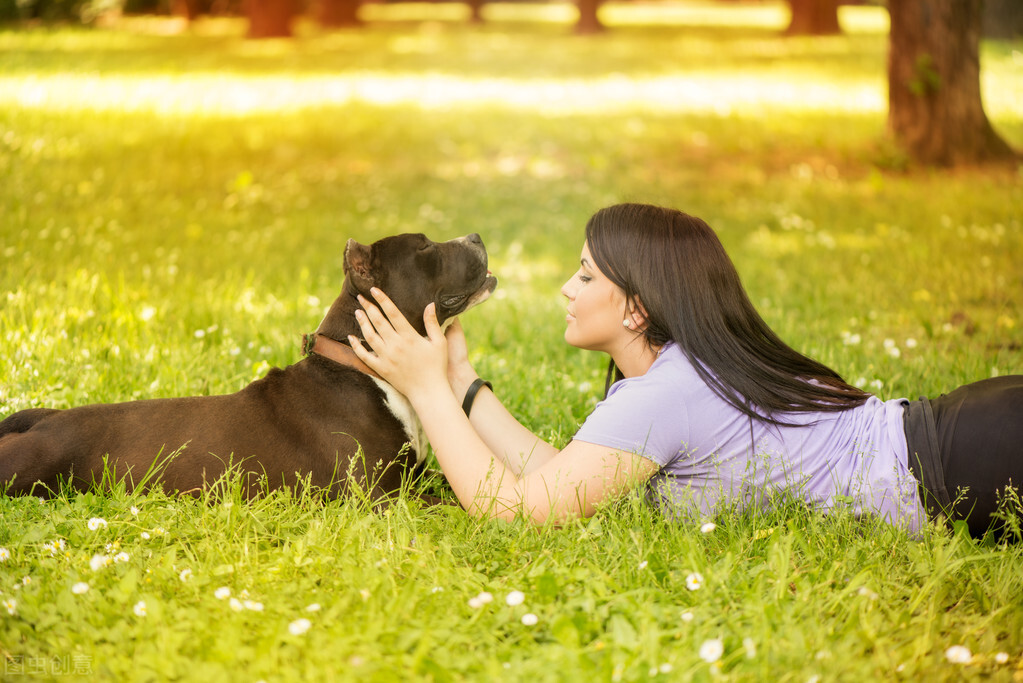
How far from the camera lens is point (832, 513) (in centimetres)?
338

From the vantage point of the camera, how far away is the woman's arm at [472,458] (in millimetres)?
3281

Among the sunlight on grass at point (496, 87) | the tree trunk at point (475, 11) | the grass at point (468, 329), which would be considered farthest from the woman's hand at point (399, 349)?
the tree trunk at point (475, 11)

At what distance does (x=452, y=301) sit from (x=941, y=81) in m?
9.23

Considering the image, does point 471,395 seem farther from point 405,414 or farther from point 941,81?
point 941,81

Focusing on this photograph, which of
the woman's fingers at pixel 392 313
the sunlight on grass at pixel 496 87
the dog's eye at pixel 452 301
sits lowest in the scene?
the sunlight on grass at pixel 496 87

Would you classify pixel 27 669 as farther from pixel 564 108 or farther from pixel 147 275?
pixel 564 108

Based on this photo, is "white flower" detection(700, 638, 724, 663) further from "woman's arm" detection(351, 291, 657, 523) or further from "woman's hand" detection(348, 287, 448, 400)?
"woman's hand" detection(348, 287, 448, 400)

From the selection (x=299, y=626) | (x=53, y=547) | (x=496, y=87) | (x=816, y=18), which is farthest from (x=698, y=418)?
(x=816, y=18)

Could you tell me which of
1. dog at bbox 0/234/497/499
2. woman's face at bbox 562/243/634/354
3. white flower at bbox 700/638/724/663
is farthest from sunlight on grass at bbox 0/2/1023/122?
white flower at bbox 700/638/724/663

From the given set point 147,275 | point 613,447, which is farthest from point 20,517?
point 147,275

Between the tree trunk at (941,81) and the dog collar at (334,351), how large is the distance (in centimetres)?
929

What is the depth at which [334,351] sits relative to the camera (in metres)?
3.80

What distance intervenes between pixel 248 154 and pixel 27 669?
33.2 feet

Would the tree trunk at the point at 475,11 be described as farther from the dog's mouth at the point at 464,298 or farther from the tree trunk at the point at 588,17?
the dog's mouth at the point at 464,298
